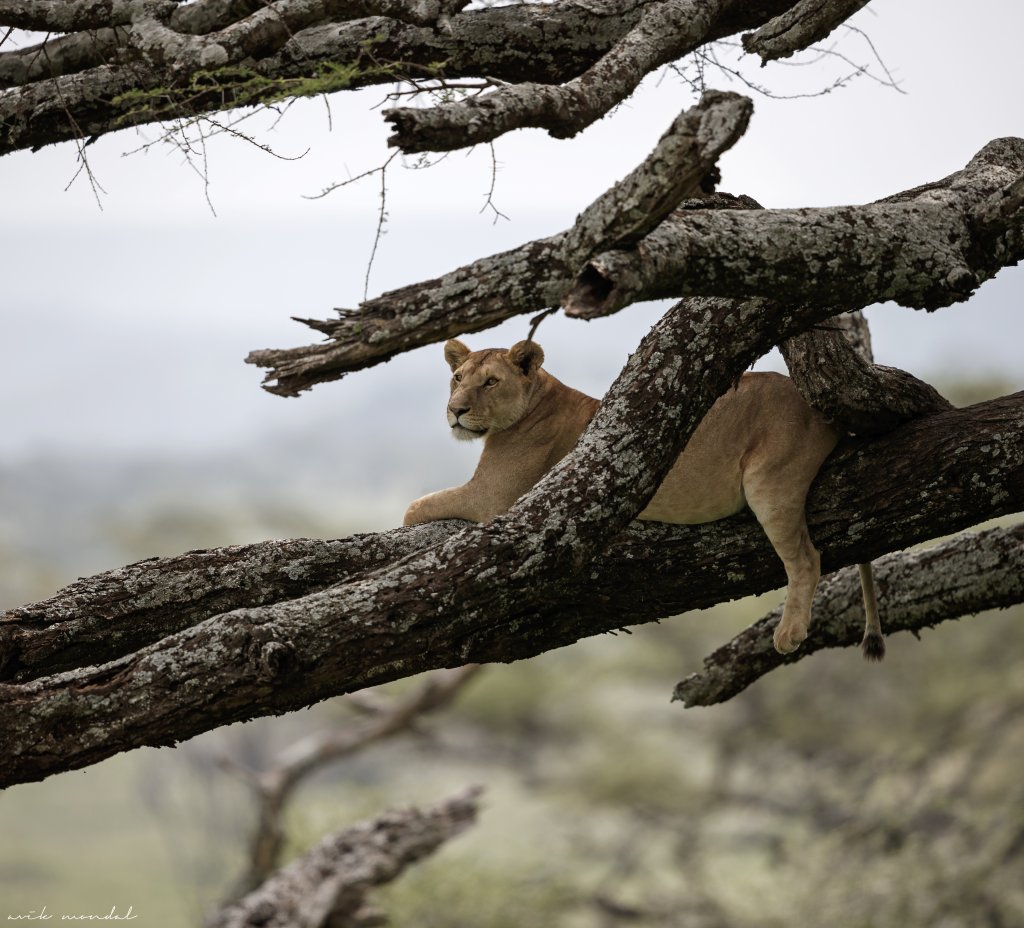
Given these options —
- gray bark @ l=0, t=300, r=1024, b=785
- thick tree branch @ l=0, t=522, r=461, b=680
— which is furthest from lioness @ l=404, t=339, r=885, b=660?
thick tree branch @ l=0, t=522, r=461, b=680

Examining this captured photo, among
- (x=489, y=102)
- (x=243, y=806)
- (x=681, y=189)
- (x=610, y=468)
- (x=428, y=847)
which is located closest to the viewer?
(x=681, y=189)

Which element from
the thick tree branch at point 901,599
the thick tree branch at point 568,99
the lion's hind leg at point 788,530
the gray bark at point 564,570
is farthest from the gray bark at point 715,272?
the thick tree branch at point 901,599

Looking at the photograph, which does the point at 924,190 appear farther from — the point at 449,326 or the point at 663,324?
the point at 449,326

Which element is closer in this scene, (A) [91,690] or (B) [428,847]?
(A) [91,690]

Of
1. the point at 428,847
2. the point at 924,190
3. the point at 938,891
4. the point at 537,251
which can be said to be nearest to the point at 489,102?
the point at 537,251

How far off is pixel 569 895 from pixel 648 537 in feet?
44.9

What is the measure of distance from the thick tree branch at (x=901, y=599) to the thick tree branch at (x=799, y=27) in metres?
2.24

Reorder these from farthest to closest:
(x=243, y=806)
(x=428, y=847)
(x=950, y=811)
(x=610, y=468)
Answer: (x=950, y=811) → (x=243, y=806) → (x=428, y=847) → (x=610, y=468)

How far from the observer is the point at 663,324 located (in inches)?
206

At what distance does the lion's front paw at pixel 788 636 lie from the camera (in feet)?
19.3

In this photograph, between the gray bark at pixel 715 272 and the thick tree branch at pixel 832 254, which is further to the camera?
the gray bark at pixel 715 272

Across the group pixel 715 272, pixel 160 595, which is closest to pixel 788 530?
pixel 715 272

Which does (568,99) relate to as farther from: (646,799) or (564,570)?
(646,799)

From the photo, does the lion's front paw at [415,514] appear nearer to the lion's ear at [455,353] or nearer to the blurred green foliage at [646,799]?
the lion's ear at [455,353]
